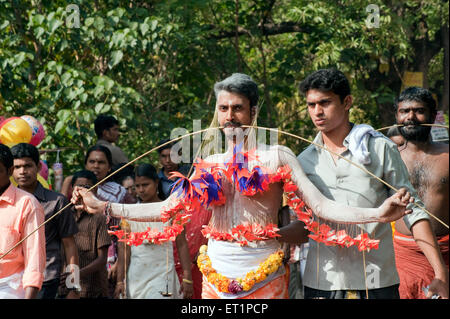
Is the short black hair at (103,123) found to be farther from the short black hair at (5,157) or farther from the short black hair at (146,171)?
the short black hair at (5,157)

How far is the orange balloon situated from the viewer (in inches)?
249

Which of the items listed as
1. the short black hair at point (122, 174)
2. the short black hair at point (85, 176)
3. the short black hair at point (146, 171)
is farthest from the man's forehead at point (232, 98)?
the short black hair at point (122, 174)

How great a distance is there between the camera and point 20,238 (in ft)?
13.6

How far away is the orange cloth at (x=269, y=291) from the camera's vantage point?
3502 mm

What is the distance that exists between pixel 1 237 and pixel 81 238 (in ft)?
5.20

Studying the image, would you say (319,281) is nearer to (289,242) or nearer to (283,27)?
(289,242)

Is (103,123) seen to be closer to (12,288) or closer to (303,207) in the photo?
(12,288)

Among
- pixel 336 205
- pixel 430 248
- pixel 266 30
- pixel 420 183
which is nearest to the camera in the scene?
pixel 336 205

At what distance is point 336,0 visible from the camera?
854 centimetres

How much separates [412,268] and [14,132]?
3.52 m

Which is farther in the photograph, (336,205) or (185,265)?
(185,265)

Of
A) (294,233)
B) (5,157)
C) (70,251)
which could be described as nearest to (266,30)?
A: (70,251)

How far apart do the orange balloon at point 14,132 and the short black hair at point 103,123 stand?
31.9 inches

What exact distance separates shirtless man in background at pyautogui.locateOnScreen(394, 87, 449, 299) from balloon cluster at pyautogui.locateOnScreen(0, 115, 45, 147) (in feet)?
10.7
